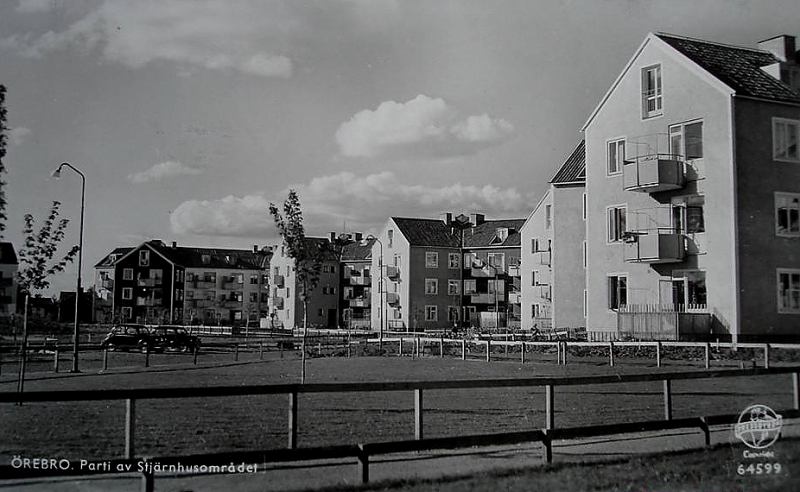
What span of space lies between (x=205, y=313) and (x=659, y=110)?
2419 inches

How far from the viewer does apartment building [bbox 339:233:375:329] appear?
68.1 metres

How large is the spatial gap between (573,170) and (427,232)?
1091 inches

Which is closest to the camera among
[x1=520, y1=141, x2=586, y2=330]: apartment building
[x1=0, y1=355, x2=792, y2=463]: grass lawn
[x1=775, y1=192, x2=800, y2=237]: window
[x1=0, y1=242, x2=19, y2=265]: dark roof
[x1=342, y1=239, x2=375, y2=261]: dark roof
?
[x1=0, y1=355, x2=792, y2=463]: grass lawn

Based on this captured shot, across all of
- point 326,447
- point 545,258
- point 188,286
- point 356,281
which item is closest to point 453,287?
point 356,281

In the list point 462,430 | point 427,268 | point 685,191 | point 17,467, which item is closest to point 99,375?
point 462,430

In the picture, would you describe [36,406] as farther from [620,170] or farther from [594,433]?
[620,170]

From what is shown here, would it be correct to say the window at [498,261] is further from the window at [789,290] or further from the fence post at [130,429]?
the fence post at [130,429]

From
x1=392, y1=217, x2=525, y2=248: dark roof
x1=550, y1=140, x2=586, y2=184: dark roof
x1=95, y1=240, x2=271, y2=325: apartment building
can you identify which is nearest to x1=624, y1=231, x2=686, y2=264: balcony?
x1=550, y1=140, x2=586, y2=184: dark roof

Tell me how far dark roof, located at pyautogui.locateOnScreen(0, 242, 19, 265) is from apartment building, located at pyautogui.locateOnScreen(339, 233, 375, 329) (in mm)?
56238

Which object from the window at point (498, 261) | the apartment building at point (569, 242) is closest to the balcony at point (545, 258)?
the apartment building at point (569, 242)

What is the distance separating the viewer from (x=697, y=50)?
2025 centimetres

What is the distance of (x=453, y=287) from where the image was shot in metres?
61.4

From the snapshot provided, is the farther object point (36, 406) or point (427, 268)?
point (427, 268)

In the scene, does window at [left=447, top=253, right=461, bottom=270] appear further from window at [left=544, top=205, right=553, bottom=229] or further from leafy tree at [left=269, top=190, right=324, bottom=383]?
leafy tree at [left=269, top=190, right=324, bottom=383]
